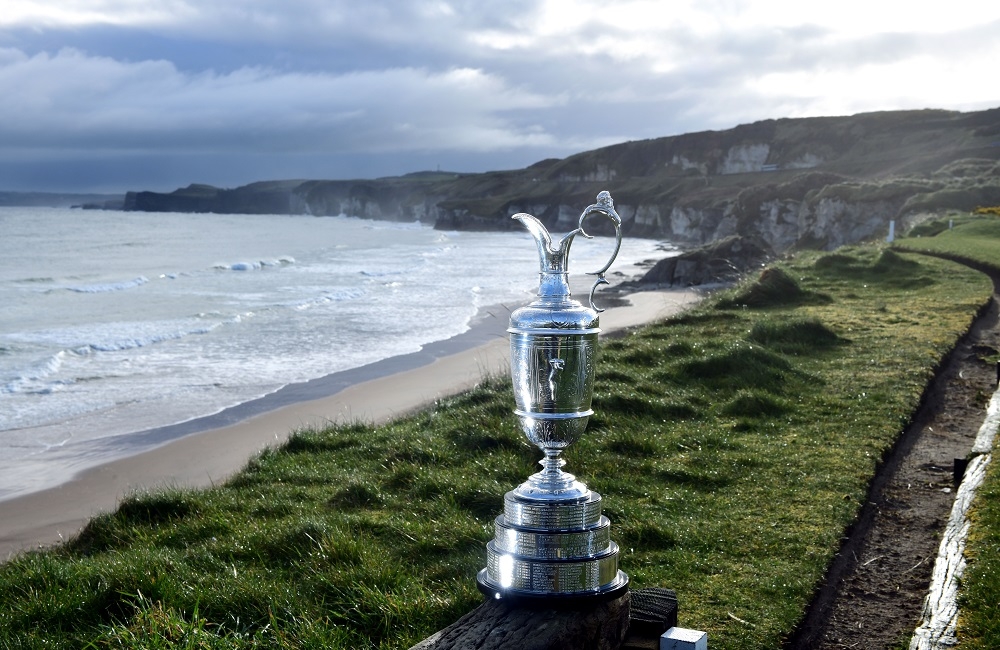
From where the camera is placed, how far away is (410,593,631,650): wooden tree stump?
334cm

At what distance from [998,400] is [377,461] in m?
5.66

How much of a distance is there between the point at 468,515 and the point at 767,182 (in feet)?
350

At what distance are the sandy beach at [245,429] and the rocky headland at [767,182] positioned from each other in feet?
76.9

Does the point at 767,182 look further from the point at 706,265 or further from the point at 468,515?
→ the point at 468,515

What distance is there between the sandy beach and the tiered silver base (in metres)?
5.98

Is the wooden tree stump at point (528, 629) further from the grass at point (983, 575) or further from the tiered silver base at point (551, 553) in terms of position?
the grass at point (983, 575)

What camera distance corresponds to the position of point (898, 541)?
6.34 m

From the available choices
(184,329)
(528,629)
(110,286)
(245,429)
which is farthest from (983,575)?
(110,286)

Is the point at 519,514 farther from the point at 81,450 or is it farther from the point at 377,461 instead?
the point at 81,450

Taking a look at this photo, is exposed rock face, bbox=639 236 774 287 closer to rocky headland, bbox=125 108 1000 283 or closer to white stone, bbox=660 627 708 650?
rocky headland, bbox=125 108 1000 283

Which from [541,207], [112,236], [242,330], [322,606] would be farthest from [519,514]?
[541,207]

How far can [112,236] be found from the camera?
8512 centimetres

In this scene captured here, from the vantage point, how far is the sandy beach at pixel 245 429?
33.6ft

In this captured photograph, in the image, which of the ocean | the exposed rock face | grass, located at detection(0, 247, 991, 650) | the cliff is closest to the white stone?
grass, located at detection(0, 247, 991, 650)
